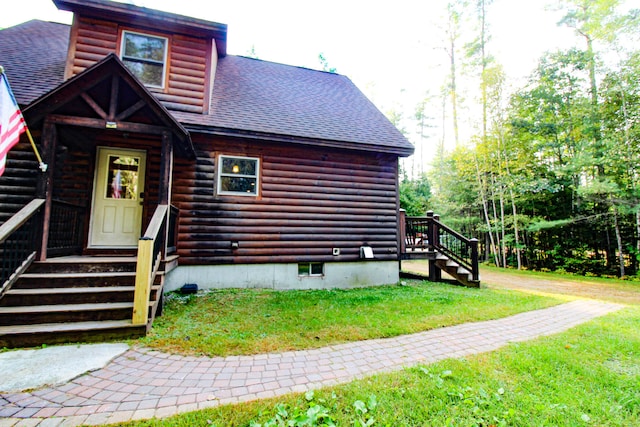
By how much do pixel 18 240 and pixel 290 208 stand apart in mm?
4489

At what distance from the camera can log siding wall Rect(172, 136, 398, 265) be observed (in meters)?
6.06

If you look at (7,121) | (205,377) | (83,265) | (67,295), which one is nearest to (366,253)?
(205,377)

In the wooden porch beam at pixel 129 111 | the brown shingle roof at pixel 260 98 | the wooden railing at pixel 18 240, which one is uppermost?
the brown shingle roof at pixel 260 98

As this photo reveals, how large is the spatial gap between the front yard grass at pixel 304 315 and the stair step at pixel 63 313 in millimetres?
495

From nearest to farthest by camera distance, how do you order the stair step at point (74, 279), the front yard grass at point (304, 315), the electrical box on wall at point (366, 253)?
the front yard grass at point (304, 315) → the stair step at point (74, 279) → the electrical box on wall at point (366, 253)

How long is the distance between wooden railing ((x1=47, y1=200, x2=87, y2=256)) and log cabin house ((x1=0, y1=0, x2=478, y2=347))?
0.11 ft

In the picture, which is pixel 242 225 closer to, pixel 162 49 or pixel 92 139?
pixel 92 139

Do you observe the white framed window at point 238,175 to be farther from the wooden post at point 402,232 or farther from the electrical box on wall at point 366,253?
the wooden post at point 402,232

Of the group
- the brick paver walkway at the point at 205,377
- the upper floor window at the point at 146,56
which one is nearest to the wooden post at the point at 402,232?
the brick paver walkway at the point at 205,377

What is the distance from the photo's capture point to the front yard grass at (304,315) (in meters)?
3.26

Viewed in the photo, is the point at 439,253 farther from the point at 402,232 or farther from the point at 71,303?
the point at 71,303

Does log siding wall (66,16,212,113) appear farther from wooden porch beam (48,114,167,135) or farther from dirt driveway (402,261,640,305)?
dirt driveway (402,261,640,305)

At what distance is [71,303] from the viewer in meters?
3.52

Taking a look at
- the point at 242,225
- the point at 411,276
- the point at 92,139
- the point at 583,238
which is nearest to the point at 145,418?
the point at 242,225
